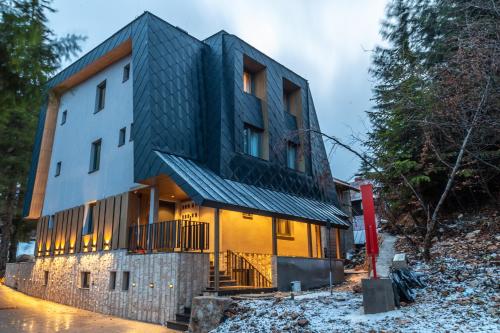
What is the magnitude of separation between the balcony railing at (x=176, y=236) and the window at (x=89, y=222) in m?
3.95

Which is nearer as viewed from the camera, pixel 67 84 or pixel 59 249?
pixel 59 249

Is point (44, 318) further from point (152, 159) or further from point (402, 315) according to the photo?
point (402, 315)

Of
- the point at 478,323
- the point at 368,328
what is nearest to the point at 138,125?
the point at 368,328

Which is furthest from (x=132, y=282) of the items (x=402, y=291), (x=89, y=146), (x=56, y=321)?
(x=402, y=291)

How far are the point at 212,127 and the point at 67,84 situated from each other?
327 inches

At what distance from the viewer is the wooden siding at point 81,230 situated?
43.5 feet

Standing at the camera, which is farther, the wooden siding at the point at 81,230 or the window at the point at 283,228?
the window at the point at 283,228

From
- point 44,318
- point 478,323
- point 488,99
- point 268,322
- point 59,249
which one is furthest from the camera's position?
point 59,249

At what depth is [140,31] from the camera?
1394 centimetres

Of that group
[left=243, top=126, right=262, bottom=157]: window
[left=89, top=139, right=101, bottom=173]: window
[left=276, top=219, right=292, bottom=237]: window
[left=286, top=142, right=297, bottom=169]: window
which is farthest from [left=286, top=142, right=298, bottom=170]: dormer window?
[left=89, top=139, right=101, bottom=173]: window

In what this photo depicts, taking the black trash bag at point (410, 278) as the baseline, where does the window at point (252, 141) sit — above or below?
above

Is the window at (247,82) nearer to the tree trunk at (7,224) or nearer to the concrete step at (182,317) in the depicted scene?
the concrete step at (182,317)

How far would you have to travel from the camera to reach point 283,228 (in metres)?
17.0

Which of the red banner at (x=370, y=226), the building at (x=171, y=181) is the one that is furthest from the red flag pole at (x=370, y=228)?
the building at (x=171, y=181)
